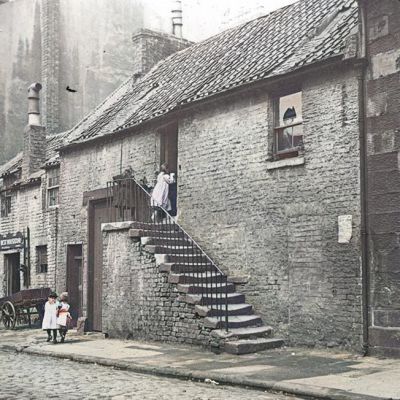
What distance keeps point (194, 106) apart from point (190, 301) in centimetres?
473

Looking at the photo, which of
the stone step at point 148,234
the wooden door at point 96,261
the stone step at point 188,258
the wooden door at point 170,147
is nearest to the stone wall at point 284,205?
the stone step at point 188,258

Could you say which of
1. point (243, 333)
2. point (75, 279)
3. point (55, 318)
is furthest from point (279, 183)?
point (75, 279)

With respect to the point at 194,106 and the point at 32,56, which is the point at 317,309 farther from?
the point at 32,56

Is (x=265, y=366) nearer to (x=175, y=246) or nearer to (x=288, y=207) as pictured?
(x=288, y=207)

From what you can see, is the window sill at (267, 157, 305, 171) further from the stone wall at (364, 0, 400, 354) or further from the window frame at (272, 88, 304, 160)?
the stone wall at (364, 0, 400, 354)

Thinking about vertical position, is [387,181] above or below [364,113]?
below

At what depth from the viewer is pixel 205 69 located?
17.6 m

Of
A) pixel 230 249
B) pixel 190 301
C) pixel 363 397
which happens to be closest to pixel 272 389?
pixel 363 397

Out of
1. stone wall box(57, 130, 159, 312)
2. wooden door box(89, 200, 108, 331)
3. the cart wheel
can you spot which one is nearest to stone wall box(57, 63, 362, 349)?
stone wall box(57, 130, 159, 312)

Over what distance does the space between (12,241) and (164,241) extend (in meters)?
10.5

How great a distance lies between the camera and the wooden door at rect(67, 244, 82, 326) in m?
20.0

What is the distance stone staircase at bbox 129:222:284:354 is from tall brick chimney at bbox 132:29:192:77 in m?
8.15

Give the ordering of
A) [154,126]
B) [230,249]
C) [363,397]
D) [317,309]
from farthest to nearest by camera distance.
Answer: [154,126], [230,249], [317,309], [363,397]

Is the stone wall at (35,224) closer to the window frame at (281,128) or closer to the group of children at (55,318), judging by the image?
the group of children at (55,318)
